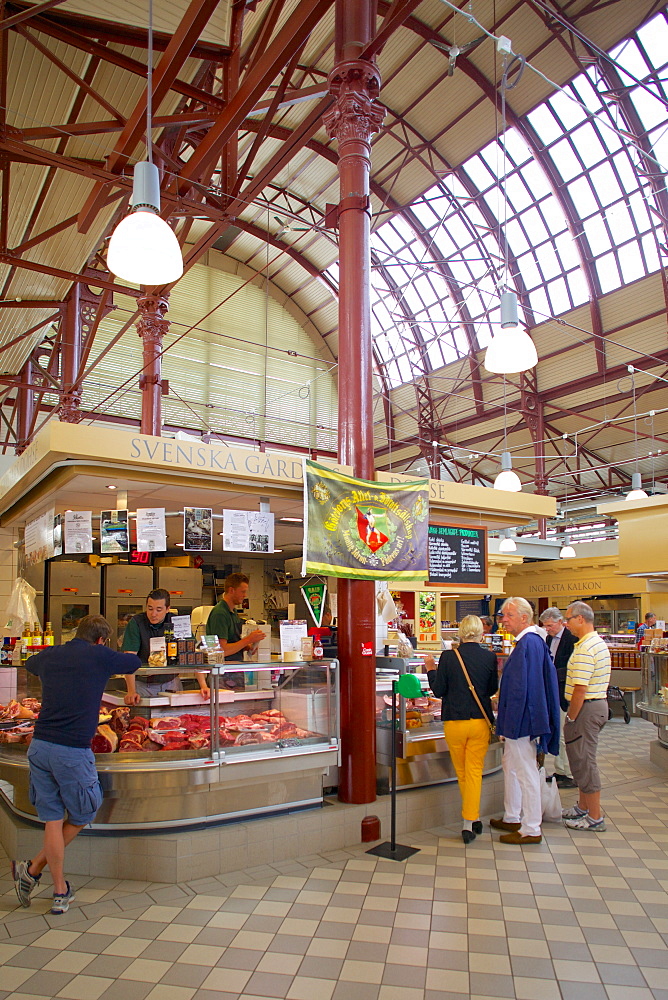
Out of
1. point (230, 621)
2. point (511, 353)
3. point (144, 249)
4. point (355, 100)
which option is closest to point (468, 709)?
Result: point (230, 621)

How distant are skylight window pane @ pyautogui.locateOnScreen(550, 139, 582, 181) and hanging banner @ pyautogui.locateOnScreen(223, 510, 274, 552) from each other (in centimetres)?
1505

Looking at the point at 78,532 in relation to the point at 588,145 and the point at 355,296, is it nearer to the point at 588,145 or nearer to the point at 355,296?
the point at 355,296

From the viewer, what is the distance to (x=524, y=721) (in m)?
5.52

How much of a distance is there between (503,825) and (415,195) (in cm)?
1829

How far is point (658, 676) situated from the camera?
863 centimetres

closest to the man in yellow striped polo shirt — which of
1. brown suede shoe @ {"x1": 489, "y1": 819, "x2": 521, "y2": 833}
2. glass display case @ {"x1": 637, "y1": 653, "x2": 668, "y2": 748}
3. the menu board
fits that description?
brown suede shoe @ {"x1": 489, "y1": 819, "x2": 521, "y2": 833}

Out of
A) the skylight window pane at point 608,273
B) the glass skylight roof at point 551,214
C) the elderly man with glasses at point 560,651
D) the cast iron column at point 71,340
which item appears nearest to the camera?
the elderly man with glasses at point 560,651

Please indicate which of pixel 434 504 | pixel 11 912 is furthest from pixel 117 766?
pixel 434 504

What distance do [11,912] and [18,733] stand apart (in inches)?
58.4

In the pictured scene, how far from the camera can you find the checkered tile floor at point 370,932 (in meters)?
3.40

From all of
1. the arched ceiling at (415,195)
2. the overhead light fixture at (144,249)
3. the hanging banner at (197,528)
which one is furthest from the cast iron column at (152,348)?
the overhead light fixture at (144,249)

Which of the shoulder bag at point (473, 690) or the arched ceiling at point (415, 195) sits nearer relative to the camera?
the shoulder bag at point (473, 690)

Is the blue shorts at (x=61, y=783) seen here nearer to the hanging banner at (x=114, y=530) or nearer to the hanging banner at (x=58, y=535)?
the hanging banner at (x=114, y=530)

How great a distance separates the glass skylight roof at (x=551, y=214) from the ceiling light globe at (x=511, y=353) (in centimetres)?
964
